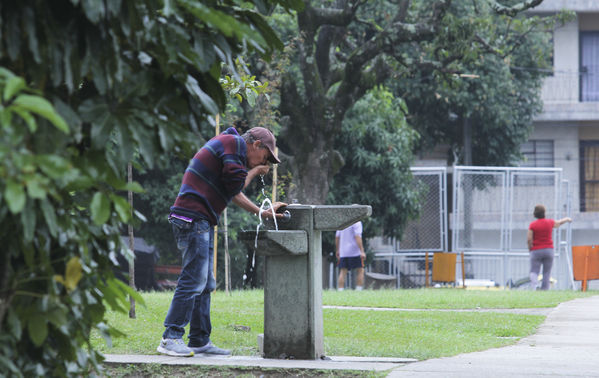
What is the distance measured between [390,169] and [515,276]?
16.8ft

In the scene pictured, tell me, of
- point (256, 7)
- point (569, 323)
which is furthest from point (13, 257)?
point (569, 323)

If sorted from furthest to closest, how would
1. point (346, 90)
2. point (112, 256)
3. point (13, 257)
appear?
1. point (346, 90)
2. point (112, 256)
3. point (13, 257)

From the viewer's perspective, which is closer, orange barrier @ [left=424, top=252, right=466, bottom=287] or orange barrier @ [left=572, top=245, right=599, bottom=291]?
orange barrier @ [left=572, top=245, right=599, bottom=291]

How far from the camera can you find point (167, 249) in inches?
957

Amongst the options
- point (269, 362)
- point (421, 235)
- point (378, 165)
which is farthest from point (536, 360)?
point (421, 235)

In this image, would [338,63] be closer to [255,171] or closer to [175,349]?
[255,171]

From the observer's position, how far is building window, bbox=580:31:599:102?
34156 mm

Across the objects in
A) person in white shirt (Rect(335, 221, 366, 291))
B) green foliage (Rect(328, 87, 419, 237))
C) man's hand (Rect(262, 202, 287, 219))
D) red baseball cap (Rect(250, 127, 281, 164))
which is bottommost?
person in white shirt (Rect(335, 221, 366, 291))

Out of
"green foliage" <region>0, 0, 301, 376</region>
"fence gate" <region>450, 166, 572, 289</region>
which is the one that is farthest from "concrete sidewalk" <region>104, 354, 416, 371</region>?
"fence gate" <region>450, 166, 572, 289</region>

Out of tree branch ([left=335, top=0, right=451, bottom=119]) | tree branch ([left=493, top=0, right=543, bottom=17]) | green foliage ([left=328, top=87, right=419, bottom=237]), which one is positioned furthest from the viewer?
A: green foliage ([left=328, top=87, right=419, bottom=237])

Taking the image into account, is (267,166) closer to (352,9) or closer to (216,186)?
(216,186)

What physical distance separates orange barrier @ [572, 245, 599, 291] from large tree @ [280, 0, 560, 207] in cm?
460

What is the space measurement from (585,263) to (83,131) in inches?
677

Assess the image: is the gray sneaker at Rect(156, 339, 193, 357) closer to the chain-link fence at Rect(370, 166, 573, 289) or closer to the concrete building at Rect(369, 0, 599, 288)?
the chain-link fence at Rect(370, 166, 573, 289)
